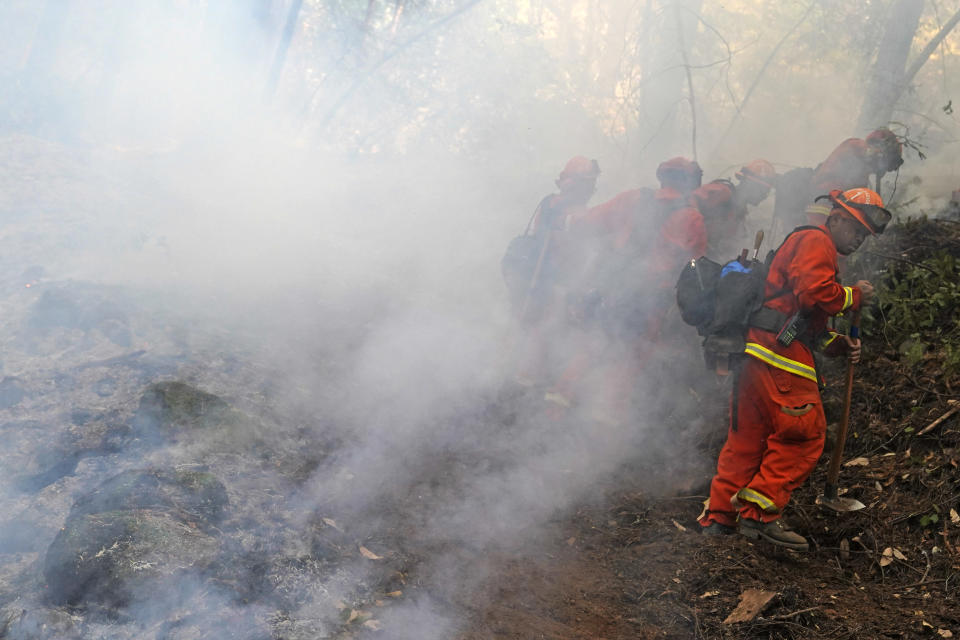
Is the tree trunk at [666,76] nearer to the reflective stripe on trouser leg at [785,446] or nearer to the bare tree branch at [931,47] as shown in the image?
the bare tree branch at [931,47]

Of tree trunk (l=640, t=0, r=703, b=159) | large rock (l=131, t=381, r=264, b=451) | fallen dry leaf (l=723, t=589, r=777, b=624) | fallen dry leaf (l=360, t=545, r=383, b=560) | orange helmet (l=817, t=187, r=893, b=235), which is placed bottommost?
fallen dry leaf (l=360, t=545, r=383, b=560)

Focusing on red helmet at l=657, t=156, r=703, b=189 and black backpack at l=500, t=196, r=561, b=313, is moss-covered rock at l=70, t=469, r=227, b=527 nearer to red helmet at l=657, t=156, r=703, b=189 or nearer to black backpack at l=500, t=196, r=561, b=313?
black backpack at l=500, t=196, r=561, b=313

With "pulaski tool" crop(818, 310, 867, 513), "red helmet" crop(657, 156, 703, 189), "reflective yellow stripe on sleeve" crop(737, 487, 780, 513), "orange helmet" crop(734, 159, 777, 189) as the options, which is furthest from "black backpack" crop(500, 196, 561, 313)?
"reflective yellow stripe on sleeve" crop(737, 487, 780, 513)

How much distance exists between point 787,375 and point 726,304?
495 millimetres

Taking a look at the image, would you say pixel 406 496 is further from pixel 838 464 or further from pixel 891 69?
pixel 891 69

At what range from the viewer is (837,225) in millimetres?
3625

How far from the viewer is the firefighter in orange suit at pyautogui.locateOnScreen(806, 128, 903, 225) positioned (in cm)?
512

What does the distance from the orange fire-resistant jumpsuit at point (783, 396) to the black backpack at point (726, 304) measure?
0.06 meters

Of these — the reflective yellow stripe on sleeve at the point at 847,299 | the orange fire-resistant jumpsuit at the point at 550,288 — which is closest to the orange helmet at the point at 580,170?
the orange fire-resistant jumpsuit at the point at 550,288

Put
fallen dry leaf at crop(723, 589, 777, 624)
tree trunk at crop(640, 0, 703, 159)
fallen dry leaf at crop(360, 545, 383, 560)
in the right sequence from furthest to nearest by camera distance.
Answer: tree trunk at crop(640, 0, 703, 159) < fallen dry leaf at crop(360, 545, 383, 560) < fallen dry leaf at crop(723, 589, 777, 624)

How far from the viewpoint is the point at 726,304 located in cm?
367

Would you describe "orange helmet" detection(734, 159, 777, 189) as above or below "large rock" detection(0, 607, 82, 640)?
above

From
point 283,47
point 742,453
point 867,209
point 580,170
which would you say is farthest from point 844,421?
point 283,47

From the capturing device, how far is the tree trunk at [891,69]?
682 centimetres
